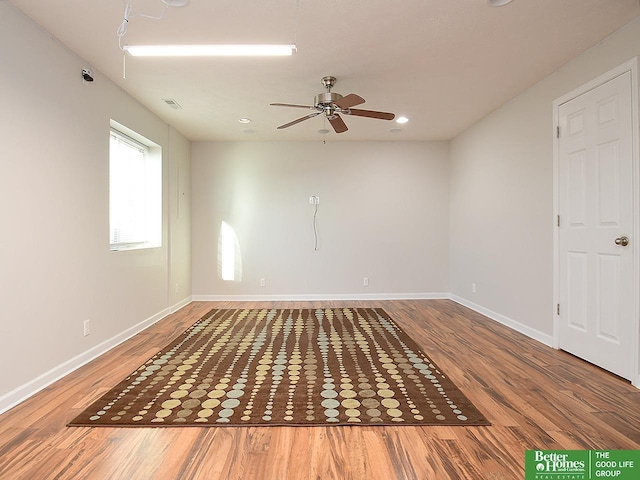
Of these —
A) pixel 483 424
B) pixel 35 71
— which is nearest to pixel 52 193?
pixel 35 71

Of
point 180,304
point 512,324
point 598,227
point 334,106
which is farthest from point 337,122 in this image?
point 180,304

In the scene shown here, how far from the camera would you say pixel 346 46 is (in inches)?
113

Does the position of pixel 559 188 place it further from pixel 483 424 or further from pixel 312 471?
pixel 312 471

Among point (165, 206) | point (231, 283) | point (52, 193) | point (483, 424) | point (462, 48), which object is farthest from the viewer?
point (231, 283)

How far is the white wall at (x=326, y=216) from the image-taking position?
588 centimetres

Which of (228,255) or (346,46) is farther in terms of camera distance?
(228,255)

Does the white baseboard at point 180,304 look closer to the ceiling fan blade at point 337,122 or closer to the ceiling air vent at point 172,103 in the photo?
the ceiling air vent at point 172,103

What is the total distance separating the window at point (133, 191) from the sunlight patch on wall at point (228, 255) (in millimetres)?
1330

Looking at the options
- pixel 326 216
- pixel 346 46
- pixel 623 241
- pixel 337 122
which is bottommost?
pixel 623 241

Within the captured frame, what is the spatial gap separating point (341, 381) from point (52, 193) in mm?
2507

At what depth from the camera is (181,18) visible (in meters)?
2.50

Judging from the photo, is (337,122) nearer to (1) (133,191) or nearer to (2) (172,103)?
(2) (172,103)

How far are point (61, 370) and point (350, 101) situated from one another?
309 cm

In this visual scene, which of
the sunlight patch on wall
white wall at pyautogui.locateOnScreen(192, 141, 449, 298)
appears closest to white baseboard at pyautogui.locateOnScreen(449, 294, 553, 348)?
white wall at pyautogui.locateOnScreen(192, 141, 449, 298)
